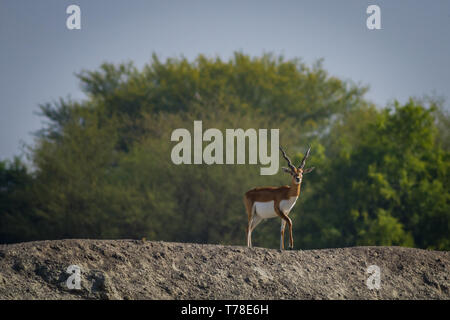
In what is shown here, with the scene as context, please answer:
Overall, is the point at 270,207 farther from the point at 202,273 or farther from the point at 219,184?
the point at 219,184

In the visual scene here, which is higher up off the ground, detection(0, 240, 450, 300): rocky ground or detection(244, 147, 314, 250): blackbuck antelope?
detection(244, 147, 314, 250): blackbuck antelope

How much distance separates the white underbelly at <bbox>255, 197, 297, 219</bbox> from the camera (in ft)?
50.8

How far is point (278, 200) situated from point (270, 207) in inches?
11.6

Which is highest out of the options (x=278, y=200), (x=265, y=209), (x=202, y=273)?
(x=278, y=200)

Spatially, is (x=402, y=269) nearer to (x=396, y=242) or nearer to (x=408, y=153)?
(x=396, y=242)

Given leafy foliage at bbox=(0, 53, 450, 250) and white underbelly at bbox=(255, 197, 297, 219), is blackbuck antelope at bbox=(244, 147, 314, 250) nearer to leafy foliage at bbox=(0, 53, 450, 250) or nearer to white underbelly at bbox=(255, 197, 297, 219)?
white underbelly at bbox=(255, 197, 297, 219)

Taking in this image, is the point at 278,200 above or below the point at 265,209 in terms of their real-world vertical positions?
above

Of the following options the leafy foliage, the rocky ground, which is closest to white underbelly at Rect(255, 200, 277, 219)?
the rocky ground

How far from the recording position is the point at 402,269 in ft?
51.5

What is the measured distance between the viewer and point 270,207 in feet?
51.4

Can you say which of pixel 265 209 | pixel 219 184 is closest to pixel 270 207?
pixel 265 209

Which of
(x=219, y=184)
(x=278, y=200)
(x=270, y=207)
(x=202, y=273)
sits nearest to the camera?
(x=202, y=273)

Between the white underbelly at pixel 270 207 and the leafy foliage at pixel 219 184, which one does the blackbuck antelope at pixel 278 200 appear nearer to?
the white underbelly at pixel 270 207
